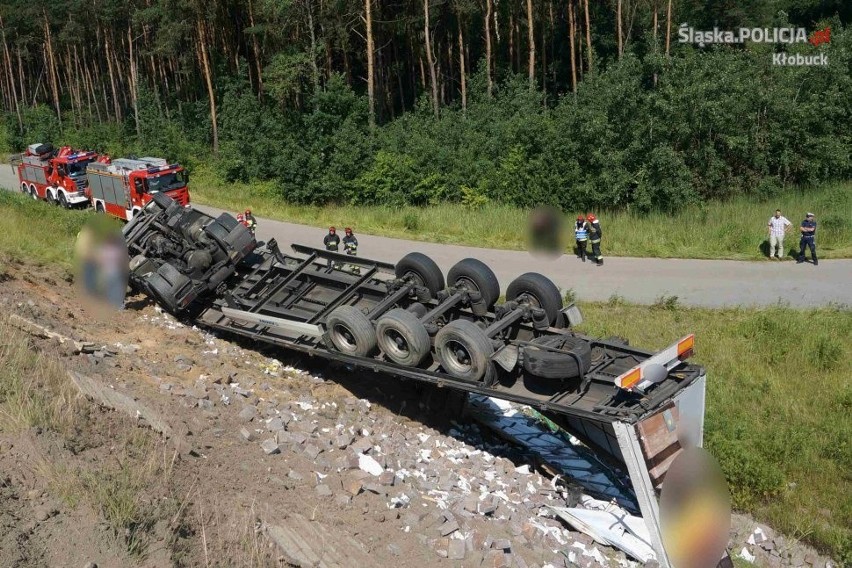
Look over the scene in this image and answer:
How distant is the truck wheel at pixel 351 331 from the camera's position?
29.2 ft

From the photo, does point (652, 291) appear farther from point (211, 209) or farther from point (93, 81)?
point (93, 81)

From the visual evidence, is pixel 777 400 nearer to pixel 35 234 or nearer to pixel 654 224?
pixel 654 224

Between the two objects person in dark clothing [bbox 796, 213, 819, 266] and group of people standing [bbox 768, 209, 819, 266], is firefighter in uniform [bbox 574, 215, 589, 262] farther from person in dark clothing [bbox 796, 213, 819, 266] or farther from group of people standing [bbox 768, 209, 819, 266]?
person in dark clothing [bbox 796, 213, 819, 266]

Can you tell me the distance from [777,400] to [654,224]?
8852 millimetres

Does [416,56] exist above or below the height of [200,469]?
above

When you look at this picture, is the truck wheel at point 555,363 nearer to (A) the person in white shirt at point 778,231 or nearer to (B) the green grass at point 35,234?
(B) the green grass at point 35,234

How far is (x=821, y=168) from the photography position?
21719 mm

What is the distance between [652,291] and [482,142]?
1139cm

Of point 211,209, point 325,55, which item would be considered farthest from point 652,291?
point 325,55

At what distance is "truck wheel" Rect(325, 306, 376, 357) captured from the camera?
29.2ft

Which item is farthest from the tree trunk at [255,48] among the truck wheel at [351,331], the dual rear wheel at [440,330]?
the truck wheel at [351,331]

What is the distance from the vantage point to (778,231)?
51.4ft

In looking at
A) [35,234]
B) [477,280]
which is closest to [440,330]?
[477,280]

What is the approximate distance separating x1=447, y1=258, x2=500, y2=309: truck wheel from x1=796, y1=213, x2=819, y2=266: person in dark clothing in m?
8.62
